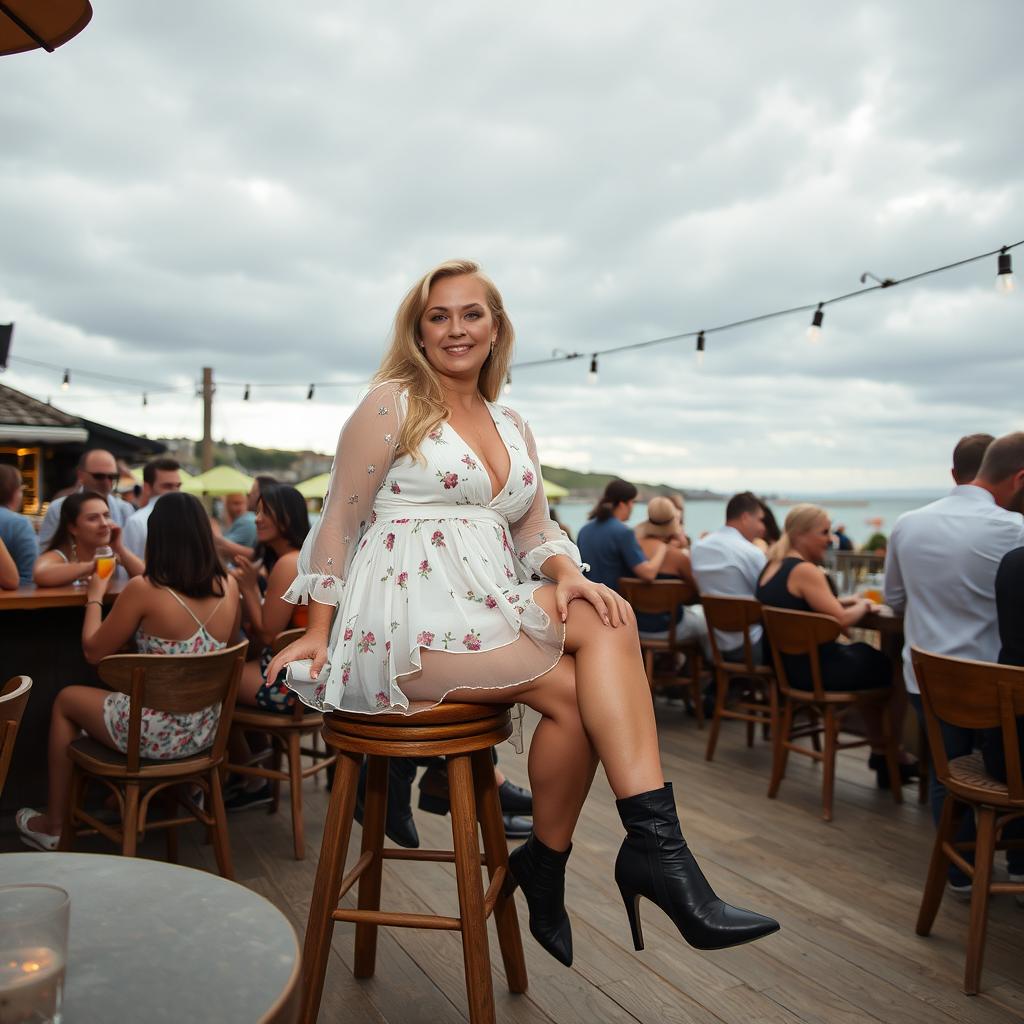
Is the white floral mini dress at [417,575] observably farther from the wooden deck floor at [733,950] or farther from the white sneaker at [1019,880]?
the white sneaker at [1019,880]

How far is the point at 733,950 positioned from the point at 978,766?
948mm

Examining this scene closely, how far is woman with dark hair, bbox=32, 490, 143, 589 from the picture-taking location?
11.8ft

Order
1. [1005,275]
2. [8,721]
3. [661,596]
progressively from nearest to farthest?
[8,721]
[1005,275]
[661,596]

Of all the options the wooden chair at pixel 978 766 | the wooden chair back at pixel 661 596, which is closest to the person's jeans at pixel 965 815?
the wooden chair at pixel 978 766

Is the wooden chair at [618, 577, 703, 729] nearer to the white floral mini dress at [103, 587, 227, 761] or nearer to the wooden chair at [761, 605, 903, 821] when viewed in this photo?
the wooden chair at [761, 605, 903, 821]

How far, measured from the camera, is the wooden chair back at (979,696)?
2.24 meters

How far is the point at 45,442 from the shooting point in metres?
11.3

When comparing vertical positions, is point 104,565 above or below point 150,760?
above

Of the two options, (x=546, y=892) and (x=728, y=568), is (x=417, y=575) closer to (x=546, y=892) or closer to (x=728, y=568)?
(x=546, y=892)

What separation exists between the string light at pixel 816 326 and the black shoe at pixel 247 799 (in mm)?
5444

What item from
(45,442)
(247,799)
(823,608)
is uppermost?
(45,442)

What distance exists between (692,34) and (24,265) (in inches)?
352

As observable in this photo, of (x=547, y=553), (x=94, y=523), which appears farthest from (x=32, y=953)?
(x=94, y=523)

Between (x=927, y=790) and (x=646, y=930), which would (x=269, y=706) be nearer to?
(x=646, y=930)
